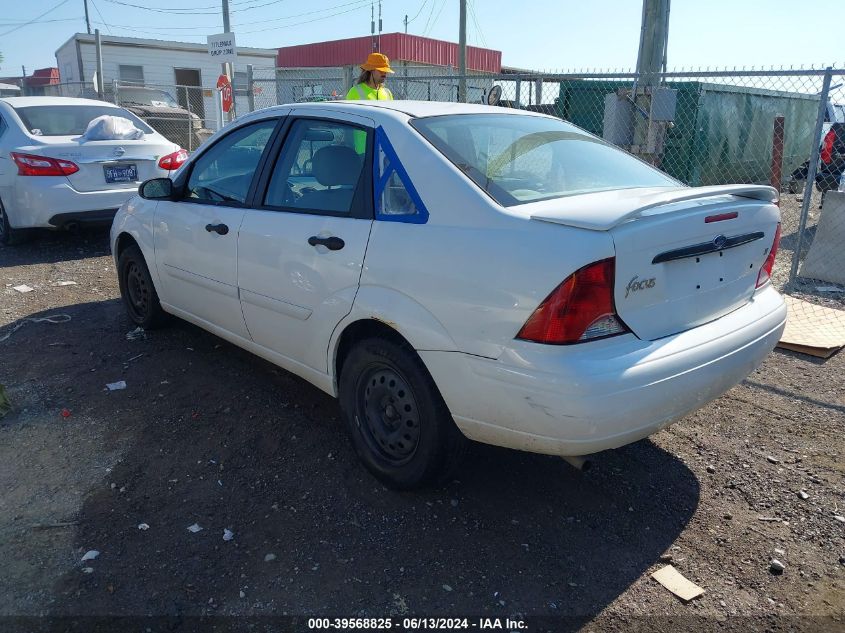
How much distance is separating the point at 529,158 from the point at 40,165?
6.25 metres

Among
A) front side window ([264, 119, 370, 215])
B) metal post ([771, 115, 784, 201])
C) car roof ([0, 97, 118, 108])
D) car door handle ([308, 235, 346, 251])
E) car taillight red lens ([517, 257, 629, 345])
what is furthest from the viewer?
metal post ([771, 115, 784, 201])

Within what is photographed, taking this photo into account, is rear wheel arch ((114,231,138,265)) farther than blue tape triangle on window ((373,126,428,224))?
Yes

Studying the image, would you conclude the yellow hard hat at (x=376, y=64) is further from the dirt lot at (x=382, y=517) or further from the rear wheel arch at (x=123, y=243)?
the dirt lot at (x=382, y=517)

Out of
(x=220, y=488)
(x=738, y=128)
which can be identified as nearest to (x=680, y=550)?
(x=220, y=488)

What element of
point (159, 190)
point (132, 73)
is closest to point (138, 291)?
point (159, 190)

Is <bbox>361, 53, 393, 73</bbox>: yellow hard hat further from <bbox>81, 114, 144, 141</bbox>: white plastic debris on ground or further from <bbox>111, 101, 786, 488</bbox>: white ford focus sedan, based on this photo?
<bbox>111, 101, 786, 488</bbox>: white ford focus sedan

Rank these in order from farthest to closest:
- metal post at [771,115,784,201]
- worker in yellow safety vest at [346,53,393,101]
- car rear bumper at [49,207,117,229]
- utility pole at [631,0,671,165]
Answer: metal post at [771,115,784,201] → car rear bumper at [49,207,117,229] → worker in yellow safety vest at [346,53,393,101] → utility pole at [631,0,671,165]

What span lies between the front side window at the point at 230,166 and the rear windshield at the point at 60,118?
464cm

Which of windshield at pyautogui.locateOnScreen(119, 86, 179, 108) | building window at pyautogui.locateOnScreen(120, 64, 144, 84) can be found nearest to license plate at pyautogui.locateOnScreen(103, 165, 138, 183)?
windshield at pyautogui.locateOnScreen(119, 86, 179, 108)

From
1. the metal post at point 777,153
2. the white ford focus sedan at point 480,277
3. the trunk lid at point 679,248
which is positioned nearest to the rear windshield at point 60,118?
the white ford focus sedan at point 480,277

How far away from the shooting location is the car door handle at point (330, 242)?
318 cm

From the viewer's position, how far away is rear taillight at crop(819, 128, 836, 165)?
10.3 metres

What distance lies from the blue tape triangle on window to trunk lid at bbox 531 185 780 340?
520 millimetres

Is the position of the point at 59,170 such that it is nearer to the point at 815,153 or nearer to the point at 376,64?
the point at 376,64
